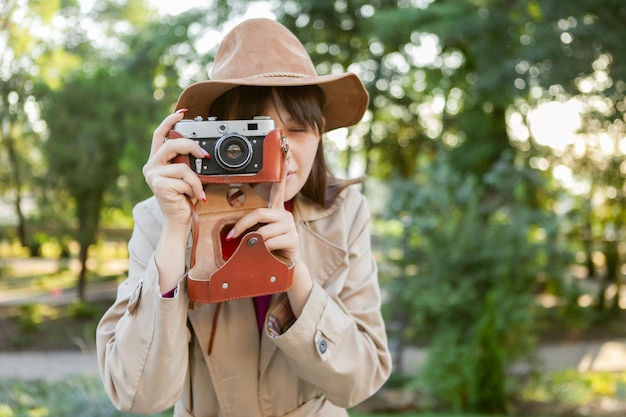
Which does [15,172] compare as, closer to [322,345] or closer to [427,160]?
[427,160]

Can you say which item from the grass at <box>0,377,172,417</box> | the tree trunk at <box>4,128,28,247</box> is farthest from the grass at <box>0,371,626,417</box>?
the tree trunk at <box>4,128,28,247</box>

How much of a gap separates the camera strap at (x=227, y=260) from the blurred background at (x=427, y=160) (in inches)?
182

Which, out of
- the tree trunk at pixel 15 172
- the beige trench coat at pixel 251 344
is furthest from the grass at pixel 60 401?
the tree trunk at pixel 15 172

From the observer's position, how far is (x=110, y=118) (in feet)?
37.7

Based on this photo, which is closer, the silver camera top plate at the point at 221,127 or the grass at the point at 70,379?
the silver camera top plate at the point at 221,127

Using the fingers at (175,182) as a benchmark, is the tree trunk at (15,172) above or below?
below

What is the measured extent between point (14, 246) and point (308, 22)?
12719 millimetres

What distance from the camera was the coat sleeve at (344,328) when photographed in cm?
129

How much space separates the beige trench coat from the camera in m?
1.24

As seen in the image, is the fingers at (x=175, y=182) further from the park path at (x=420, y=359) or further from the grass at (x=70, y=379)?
the park path at (x=420, y=359)

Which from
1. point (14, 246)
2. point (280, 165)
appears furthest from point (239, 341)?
point (14, 246)

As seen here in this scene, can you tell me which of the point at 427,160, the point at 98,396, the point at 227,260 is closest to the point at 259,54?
the point at 227,260

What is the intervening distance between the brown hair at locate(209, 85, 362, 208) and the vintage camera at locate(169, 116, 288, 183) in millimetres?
152

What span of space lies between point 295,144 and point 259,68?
191mm
